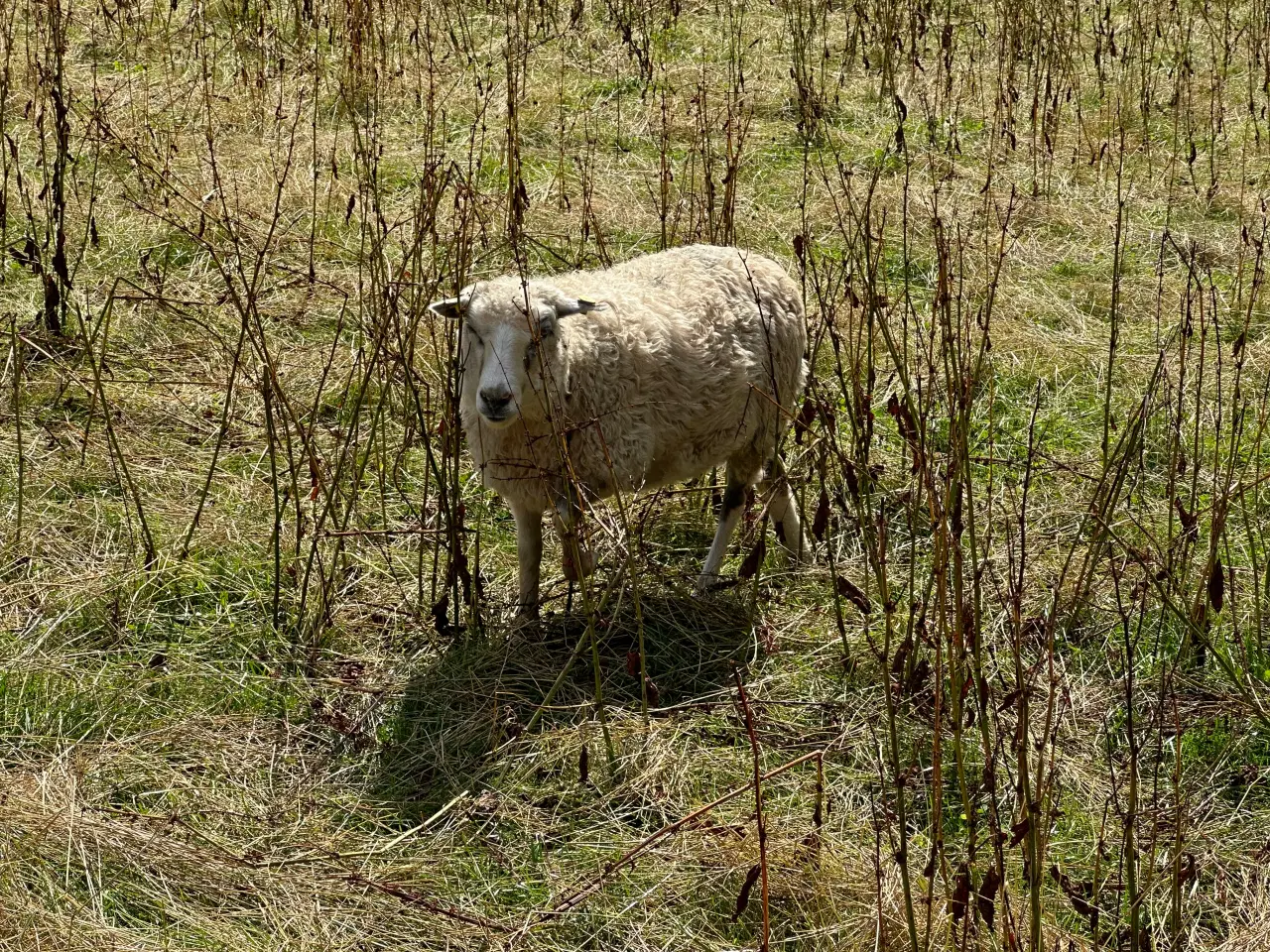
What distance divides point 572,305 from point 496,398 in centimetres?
49

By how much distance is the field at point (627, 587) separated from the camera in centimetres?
323

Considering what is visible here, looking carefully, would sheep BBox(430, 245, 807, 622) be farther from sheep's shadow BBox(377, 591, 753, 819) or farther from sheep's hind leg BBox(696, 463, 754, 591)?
sheep's shadow BBox(377, 591, 753, 819)

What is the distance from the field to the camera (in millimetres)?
3234

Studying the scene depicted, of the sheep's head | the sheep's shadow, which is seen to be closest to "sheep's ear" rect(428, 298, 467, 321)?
the sheep's head

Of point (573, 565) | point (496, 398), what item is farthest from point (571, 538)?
point (496, 398)

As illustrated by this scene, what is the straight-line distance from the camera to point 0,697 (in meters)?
3.91

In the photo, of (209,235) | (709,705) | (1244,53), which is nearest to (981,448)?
(709,705)

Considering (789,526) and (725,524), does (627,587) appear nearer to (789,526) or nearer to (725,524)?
(725,524)

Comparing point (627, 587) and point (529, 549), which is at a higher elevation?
point (529, 549)

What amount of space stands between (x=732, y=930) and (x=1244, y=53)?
7.88 m

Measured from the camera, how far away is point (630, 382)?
4555 mm

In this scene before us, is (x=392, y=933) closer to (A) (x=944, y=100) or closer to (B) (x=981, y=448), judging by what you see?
(B) (x=981, y=448)

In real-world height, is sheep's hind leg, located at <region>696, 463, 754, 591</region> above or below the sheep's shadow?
above

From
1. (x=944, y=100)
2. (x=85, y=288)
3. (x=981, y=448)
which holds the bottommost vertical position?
(x=981, y=448)
